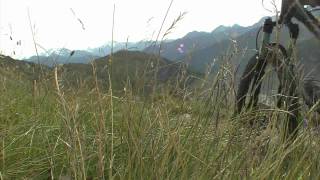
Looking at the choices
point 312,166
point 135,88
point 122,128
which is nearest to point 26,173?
point 122,128

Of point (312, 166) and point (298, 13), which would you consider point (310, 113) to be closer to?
point (312, 166)

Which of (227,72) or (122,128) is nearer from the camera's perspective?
(227,72)

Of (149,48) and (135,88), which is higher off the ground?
(149,48)

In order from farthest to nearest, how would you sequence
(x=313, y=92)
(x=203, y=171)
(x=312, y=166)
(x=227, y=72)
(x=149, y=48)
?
1. (x=313, y=92)
2. (x=149, y=48)
3. (x=227, y=72)
4. (x=312, y=166)
5. (x=203, y=171)

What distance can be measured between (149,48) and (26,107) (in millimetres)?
2029

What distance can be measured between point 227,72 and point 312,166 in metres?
0.58

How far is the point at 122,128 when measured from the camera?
2.62 metres

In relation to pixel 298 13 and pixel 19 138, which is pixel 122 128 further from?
pixel 298 13

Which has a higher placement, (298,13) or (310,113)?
(298,13)

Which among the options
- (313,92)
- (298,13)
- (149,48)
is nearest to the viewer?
(149,48)

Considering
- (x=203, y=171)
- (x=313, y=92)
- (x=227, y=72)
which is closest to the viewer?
(x=203, y=171)

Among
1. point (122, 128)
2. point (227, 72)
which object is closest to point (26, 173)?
point (122, 128)

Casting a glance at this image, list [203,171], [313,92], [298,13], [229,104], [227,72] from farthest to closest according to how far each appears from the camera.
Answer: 1. [298,13]
2. [313,92]
3. [229,104]
4. [227,72]
5. [203,171]

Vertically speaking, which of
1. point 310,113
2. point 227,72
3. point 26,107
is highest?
point 227,72
